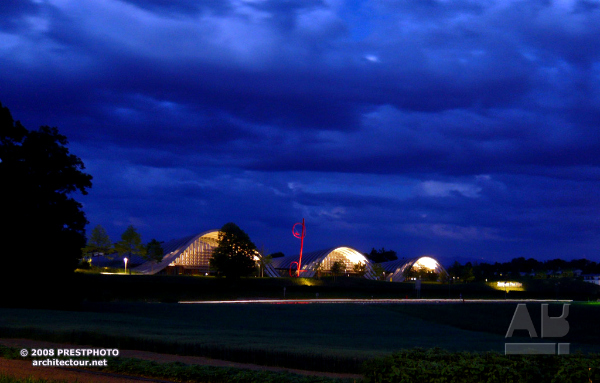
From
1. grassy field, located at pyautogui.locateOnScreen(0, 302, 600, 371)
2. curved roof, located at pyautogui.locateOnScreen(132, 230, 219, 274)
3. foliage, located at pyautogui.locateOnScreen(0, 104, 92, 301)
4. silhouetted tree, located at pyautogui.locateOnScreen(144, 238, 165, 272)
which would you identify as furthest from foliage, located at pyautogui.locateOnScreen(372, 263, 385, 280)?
foliage, located at pyautogui.locateOnScreen(0, 104, 92, 301)

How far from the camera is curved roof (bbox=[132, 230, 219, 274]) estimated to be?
11806 centimetres

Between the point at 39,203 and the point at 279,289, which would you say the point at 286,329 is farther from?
the point at 279,289

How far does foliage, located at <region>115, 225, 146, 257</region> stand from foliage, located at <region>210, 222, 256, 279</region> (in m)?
17.6

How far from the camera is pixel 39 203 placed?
46.0 meters

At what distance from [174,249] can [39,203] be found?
77.0m

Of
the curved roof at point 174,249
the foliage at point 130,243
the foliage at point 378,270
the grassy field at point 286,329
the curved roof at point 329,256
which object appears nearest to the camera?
the grassy field at point 286,329

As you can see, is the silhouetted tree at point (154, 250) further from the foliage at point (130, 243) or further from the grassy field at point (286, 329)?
the grassy field at point (286, 329)

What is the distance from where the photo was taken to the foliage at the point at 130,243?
107 meters

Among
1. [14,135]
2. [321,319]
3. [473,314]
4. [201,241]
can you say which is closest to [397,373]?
[321,319]

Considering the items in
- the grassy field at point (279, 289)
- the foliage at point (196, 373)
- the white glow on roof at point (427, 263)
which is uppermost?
the white glow on roof at point (427, 263)

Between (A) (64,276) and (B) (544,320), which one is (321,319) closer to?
(A) (64,276)

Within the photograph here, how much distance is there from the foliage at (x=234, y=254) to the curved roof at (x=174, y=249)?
67.4ft

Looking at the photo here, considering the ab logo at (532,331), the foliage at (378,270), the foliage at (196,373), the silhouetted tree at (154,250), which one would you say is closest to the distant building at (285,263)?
the foliage at (378,270)

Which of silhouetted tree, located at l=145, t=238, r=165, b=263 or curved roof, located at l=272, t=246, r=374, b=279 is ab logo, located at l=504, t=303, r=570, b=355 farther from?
curved roof, located at l=272, t=246, r=374, b=279
